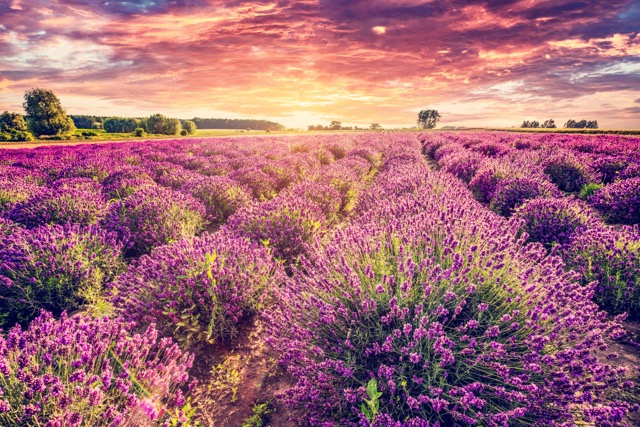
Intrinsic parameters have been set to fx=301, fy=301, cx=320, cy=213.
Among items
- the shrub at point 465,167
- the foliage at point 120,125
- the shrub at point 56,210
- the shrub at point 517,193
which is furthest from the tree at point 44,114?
the shrub at point 517,193

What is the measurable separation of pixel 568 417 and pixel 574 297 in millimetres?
941

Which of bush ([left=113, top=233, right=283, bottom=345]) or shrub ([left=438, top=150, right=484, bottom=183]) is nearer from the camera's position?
bush ([left=113, top=233, right=283, bottom=345])

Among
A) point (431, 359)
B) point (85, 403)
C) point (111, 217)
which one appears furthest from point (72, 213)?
point (431, 359)

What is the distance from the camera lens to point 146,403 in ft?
5.41

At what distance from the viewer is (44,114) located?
54.8 metres

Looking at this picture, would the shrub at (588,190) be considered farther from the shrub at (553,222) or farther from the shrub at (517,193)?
the shrub at (553,222)

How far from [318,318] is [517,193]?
18.7 ft

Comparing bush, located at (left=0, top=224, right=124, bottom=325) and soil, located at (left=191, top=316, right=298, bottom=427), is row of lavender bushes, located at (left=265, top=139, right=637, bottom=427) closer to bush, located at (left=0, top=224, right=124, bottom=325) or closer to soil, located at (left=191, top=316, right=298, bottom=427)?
soil, located at (left=191, top=316, right=298, bottom=427)

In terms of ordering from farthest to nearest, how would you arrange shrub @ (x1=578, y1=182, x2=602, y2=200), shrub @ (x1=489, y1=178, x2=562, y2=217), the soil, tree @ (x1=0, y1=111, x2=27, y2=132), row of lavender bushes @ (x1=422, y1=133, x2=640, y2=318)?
tree @ (x1=0, y1=111, x2=27, y2=132) < shrub @ (x1=578, y1=182, x2=602, y2=200) < shrub @ (x1=489, y1=178, x2=562, y2=217) < row of lavender bushes @ (x1=422, y1=133, x2=640, y2=318) < the soil

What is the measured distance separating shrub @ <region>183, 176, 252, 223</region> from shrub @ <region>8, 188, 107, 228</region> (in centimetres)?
181

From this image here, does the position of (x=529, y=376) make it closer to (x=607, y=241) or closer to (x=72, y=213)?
(x=607, y=241)

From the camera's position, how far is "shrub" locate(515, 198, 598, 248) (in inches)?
177

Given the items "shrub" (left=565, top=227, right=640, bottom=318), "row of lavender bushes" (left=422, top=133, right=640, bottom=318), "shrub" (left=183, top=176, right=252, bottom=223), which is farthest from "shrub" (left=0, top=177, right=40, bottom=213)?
"shrub" (left=565, top=227, right=640, bottom=318)

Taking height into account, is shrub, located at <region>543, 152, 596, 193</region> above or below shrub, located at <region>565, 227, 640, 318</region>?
above
